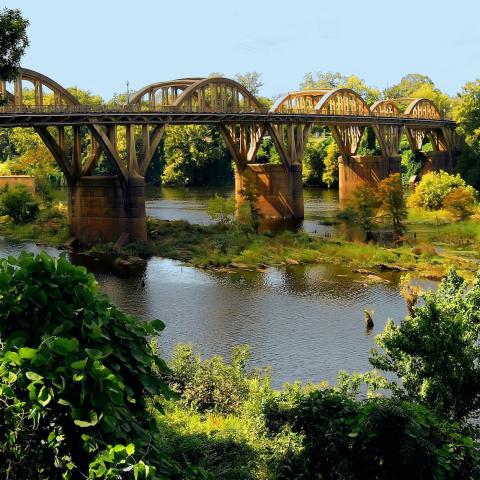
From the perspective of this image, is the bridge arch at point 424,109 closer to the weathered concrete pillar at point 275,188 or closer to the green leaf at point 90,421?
the weathered concrete pillar at point 275,188

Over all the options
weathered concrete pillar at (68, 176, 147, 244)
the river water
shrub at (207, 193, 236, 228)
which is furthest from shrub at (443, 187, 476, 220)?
weathered concrete pillar at (68, 176, 147, 244)

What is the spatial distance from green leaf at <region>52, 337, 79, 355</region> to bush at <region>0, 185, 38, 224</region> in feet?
220

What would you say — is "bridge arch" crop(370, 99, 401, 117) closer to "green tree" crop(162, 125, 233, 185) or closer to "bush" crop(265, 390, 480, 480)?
"green tree" crop(162, 125, 233, 185)

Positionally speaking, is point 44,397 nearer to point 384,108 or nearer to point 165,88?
point 165,88

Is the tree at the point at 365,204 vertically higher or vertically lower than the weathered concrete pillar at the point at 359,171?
lower

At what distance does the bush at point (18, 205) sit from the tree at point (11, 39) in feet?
141

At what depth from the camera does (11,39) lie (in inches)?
1242

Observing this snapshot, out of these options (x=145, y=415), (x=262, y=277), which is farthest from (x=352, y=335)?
(x=145, y=415)

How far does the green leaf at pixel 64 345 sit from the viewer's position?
30.6 feet

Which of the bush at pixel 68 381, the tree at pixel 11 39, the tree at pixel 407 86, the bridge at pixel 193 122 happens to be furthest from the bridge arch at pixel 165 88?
the tree at pixel 407 86

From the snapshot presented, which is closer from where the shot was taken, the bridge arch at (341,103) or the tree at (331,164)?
the bridge arch at (341,103)

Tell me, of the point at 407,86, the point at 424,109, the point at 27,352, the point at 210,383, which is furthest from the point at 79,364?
the point at 407,86

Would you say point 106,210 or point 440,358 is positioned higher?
point 106,210

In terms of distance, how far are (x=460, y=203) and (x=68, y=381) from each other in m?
67.4
